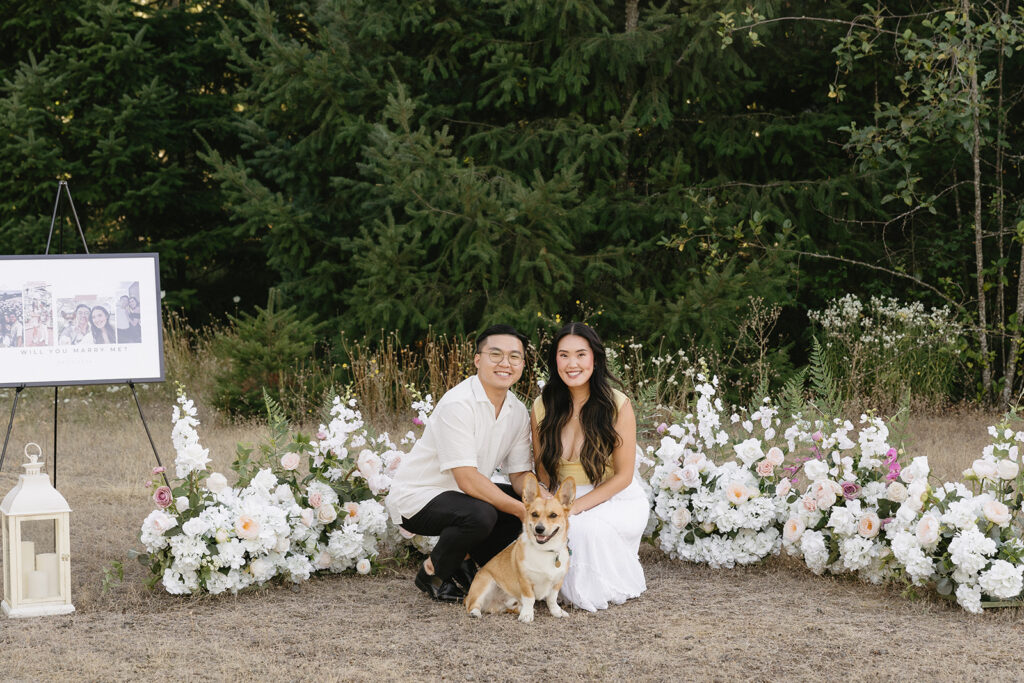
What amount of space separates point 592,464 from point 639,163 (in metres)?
6.07

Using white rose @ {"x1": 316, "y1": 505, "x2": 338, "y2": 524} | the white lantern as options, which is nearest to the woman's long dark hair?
white rose @ {"x1": 316, "y1": 505, "x2": 338, "y2": 524}

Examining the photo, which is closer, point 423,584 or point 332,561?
point 423,584

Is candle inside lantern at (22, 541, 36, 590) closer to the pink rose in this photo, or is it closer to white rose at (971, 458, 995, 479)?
the pink rose

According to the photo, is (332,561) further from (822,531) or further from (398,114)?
(398,114)

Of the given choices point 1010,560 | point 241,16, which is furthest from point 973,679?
point 241,16

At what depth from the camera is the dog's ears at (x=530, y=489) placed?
3.88 metres

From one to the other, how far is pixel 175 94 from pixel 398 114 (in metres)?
6.45

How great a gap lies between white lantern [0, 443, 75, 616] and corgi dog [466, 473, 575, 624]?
5.65 feet

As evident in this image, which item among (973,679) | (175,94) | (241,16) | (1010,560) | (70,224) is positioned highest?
(241,16)

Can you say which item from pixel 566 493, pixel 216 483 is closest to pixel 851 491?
pixel 566 493

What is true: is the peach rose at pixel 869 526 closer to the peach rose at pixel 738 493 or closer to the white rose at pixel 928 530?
the white rose at pixel 928 530

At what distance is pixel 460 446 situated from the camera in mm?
4078

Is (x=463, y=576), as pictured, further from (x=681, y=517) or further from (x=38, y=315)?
(x=38, y=315)

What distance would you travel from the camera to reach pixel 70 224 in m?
13.6
